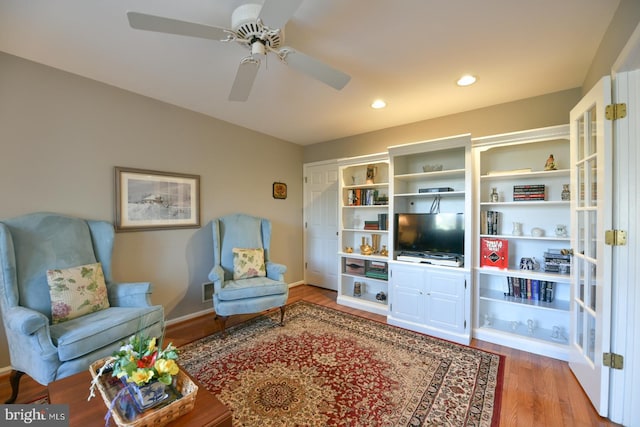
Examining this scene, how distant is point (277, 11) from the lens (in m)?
1.26

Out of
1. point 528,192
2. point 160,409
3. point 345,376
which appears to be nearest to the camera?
point 160,409

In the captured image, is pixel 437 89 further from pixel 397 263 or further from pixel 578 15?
pixel 397 263

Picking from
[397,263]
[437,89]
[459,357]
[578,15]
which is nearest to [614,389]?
[459,357]

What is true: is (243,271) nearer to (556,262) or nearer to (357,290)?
(357,290)

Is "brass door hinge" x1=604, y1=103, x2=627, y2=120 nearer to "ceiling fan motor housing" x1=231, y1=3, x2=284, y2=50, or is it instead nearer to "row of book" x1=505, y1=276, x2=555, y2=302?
"row of book" x1=505, y1=276, x2=555, y2=302

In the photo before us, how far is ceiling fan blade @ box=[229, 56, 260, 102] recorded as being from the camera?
1643 millimetres

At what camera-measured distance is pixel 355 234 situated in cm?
396

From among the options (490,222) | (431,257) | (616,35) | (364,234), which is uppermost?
(616,35)

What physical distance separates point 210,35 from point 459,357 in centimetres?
300

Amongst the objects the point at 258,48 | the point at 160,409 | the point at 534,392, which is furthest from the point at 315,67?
the point at 534,392

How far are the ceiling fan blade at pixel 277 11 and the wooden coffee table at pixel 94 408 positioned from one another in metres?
1.83

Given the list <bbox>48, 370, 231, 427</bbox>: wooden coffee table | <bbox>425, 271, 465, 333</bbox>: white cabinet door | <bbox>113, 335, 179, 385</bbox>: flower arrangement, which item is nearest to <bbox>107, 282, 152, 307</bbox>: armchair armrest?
<bbox>48, 370, 231, 427</bbox>: wooden coffee table

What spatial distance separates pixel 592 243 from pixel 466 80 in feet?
5.25

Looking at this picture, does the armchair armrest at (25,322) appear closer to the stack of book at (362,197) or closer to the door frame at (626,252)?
the stack of book at (362,197)
